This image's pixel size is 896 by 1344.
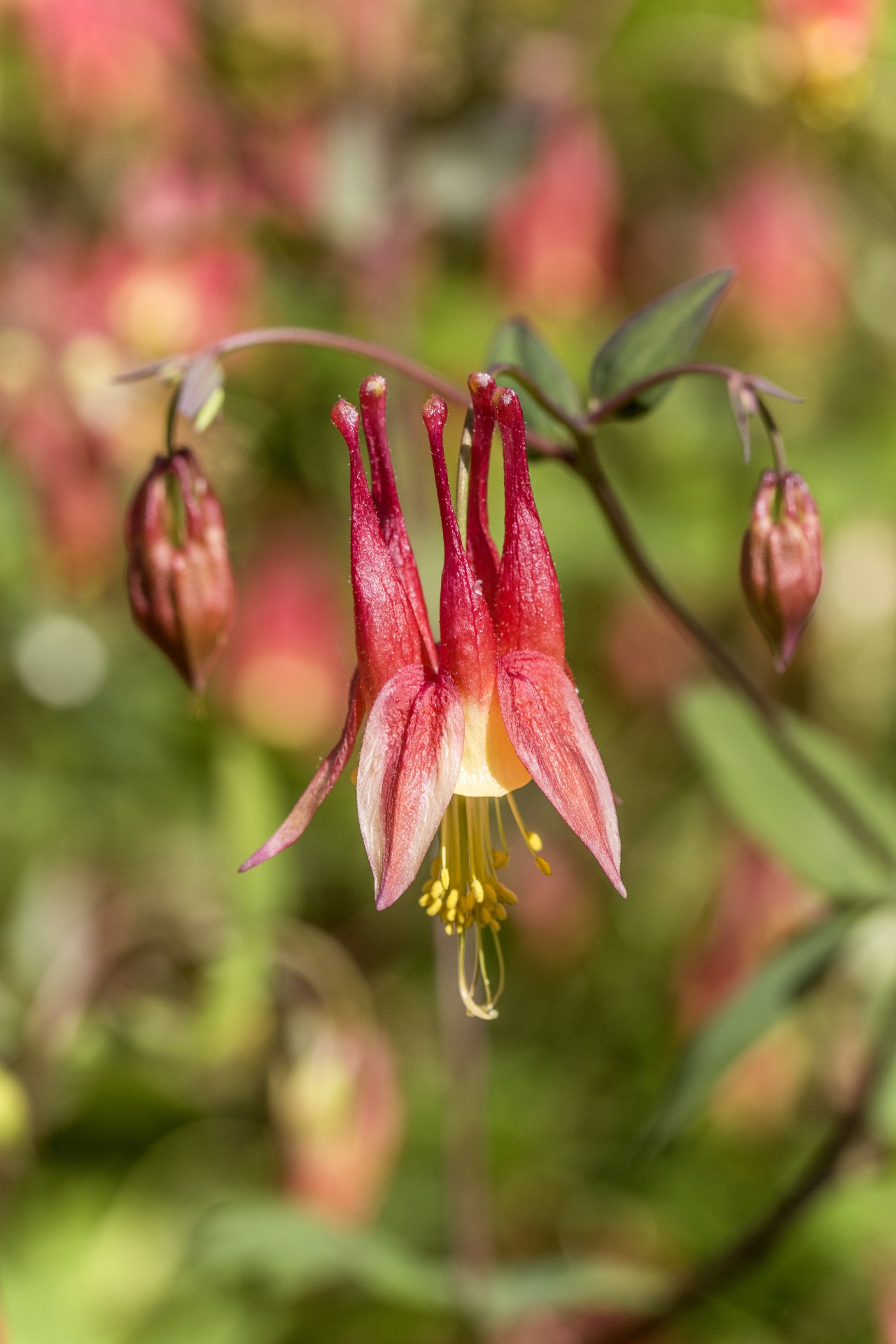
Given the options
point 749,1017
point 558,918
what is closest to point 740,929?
point 558,918

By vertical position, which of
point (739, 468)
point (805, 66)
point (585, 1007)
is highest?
point (805, 66)

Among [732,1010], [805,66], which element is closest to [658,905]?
[732,1010]

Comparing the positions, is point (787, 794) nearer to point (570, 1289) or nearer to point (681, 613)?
point (681, 613)

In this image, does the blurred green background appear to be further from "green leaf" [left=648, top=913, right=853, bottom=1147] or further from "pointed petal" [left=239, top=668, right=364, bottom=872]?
"pointed petal" [left=239, top=668, right=364, bottom=872]

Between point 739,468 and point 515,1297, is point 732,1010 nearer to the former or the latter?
point 515,1297

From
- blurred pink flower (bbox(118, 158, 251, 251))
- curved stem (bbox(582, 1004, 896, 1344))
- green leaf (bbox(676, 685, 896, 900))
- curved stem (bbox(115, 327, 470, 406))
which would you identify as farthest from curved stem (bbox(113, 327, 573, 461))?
blurred pink flower (bbox(118, 158, 251, 251))
